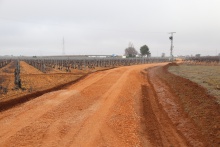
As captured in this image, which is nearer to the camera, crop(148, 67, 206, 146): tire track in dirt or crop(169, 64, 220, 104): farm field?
crop(148, 67, 206, 146): tire track in dirt

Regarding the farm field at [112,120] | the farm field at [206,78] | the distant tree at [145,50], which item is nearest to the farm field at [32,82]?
the farm field at [112,120]

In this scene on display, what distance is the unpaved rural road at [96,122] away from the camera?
28.2ft

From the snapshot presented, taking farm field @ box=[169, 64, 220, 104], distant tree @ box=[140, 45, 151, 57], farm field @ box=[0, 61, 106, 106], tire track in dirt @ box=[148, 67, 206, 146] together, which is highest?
distant tree @ box=[140, 45, 151, 57]

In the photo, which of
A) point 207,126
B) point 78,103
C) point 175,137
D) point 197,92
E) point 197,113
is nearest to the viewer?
point 175,137

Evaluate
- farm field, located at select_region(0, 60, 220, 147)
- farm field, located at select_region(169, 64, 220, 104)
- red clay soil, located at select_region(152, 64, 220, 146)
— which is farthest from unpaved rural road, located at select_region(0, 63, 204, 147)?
farm field, located at select_region(169, 64, 220, 104)

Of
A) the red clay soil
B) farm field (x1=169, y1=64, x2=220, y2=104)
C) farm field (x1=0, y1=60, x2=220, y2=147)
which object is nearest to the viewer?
farm field (x1=0, y1=60, x2=220, y2=147)

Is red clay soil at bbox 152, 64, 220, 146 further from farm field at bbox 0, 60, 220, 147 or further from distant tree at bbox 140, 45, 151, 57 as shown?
distant tree at bbox 140, 45, 151, 57

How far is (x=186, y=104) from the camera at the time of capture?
46.9 ft

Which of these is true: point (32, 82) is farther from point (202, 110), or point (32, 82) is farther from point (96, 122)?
point (202, 110)

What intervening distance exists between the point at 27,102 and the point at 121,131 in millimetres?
6478

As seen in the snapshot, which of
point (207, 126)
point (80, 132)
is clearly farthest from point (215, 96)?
point (80, 132)

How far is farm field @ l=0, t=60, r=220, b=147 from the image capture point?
8.70 metres

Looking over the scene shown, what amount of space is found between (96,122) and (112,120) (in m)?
0.74

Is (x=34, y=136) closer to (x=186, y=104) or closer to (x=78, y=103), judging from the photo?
(x=78, y=103)
